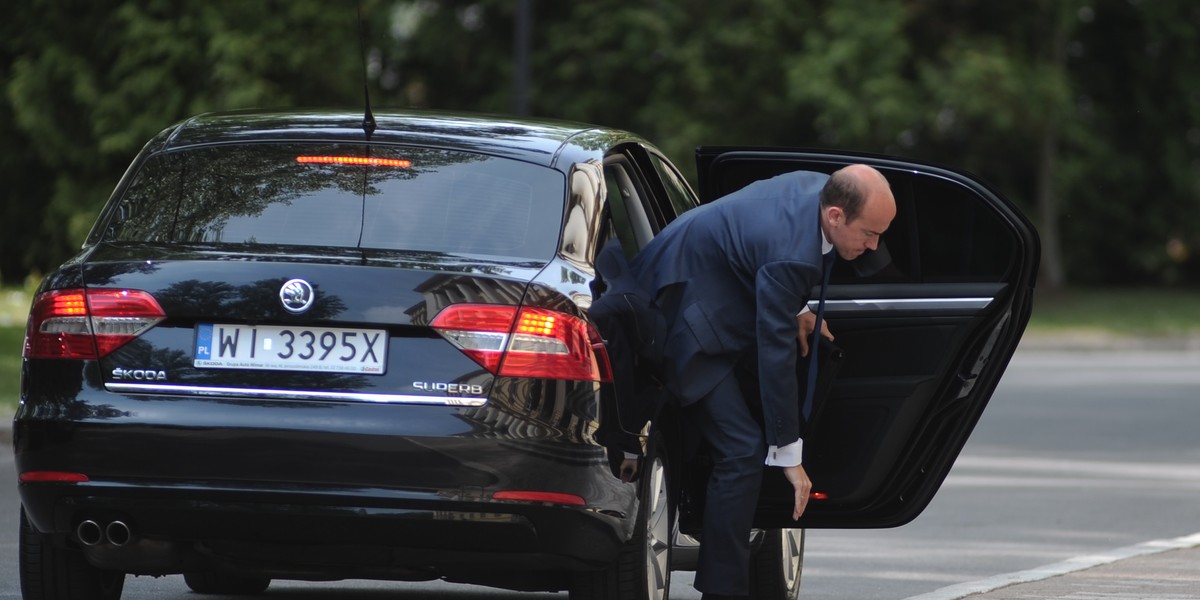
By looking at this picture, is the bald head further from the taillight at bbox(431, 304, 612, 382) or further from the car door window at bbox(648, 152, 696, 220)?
the car door window at bbox(648, 152, 696, 220)

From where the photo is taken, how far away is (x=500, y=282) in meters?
5.08

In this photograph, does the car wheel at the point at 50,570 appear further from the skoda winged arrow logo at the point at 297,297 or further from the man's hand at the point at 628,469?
the man's hand at the point at 628,469

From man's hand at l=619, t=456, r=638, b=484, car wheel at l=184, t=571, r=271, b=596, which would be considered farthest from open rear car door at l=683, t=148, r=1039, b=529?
car wheel at l=184, t=571, r=271, b=596

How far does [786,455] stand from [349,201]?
57.0 inches

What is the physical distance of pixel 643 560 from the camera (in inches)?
217

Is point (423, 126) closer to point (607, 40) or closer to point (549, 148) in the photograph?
point (549, 148)

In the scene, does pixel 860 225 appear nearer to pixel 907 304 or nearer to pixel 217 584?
pixel 907 304

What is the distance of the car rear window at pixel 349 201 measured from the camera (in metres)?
5.29

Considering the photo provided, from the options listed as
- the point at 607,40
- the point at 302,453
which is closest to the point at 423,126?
the point at 302,453

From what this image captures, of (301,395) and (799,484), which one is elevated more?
(301,395)

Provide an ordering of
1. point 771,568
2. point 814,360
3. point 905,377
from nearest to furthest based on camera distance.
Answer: point 814,360, point 905,377, point 771,568

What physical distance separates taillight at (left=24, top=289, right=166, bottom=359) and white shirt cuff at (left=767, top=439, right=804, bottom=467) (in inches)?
70.0

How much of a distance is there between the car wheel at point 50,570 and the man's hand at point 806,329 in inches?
86.1

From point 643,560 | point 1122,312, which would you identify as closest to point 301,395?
point 643,560
